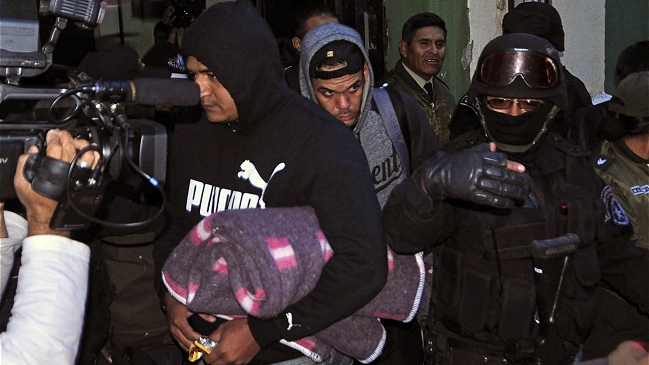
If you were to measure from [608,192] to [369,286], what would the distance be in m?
1.10

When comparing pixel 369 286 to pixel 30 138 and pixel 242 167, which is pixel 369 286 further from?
pixel 30 138

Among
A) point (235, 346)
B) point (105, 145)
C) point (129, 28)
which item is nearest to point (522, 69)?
point (235, 346)

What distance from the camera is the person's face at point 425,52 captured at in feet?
17.6

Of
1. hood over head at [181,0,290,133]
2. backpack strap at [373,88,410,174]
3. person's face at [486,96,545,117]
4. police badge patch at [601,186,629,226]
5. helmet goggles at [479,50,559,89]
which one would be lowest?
police badge patch at [601,186,629,226]

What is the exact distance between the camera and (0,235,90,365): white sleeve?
184 cm

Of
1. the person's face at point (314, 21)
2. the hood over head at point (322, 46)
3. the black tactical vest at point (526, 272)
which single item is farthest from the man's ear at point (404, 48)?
the black tactical vest at point (526, 272)

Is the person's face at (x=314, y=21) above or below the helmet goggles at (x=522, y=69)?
below

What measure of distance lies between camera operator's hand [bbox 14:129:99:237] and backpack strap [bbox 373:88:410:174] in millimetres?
1730

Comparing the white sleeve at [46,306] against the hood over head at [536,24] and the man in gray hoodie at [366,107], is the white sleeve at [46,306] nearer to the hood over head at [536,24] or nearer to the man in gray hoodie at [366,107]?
the man in gray hoodie at [366,107]

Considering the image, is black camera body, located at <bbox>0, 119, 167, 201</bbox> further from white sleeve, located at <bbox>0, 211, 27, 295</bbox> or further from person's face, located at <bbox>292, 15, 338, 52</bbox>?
person's face, located at <bbox>292, 15, 338, 52</bbox>

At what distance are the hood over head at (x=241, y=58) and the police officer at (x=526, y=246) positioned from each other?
0.55 metres

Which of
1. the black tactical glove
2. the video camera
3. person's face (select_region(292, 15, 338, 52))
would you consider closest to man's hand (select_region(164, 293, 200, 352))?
the video camera

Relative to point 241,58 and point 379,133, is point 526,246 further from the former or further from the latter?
point 241,58

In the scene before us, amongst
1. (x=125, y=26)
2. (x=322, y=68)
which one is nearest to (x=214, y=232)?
(x=322, y=68)
